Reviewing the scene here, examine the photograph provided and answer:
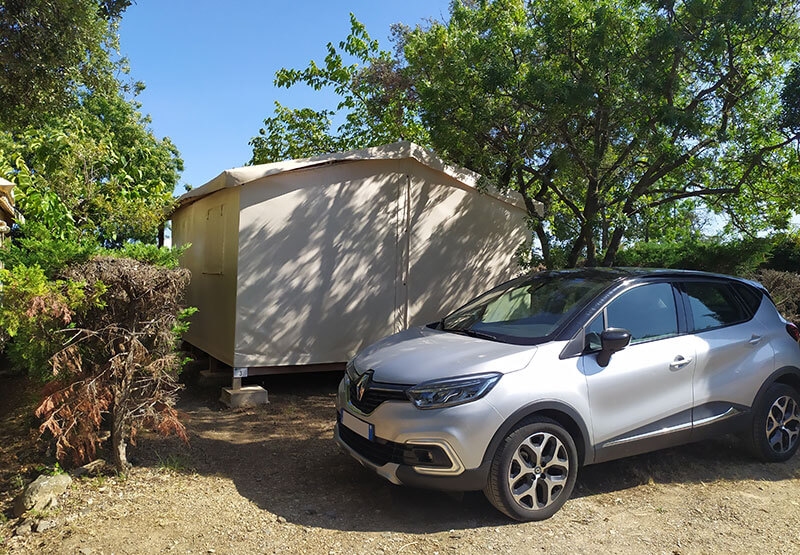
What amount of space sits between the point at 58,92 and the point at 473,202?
6896 millimetres

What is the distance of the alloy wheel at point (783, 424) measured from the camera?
4.94 m

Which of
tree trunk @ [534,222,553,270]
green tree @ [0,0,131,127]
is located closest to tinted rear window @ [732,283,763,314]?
tree trunk @ [534,222,553,270]

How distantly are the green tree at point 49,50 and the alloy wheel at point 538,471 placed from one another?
8.57m

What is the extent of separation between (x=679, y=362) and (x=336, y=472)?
114 inches

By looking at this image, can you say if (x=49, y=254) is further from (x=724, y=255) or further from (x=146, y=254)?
(x=724, y=255)

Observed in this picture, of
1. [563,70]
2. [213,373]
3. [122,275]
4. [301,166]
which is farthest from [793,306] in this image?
[122,275]

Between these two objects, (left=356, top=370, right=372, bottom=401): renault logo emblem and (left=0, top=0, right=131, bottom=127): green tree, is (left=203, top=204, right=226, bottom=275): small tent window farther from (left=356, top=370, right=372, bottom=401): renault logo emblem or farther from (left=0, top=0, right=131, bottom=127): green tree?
(left=356, top=370, right=372, bottom=401): renault logo emblem

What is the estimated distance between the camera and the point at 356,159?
7.72 meters

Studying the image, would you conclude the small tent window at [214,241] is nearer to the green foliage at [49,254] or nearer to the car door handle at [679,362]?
the green foliage at [49,254]

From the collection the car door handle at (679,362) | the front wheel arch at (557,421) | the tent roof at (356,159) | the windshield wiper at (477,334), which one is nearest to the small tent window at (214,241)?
the tent roof at (356,159)

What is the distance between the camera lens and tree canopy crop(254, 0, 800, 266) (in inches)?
279

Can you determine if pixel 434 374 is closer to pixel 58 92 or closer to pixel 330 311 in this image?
pixel 330 311

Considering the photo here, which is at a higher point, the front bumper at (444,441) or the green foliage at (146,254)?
the green foliage at (146,254)

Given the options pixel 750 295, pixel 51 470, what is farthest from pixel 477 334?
pixel 51 470
